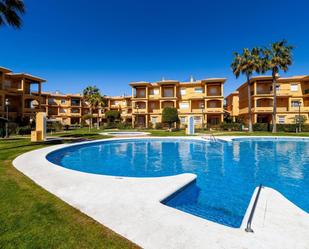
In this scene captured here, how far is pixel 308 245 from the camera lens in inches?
121

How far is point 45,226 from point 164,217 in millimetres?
2351

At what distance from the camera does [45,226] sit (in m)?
3.56

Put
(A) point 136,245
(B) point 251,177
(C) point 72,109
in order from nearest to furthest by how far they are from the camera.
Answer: (A) point 136,245 < (B) point 251,177 < (C) point 72,109

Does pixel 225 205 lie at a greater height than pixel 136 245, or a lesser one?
lesser

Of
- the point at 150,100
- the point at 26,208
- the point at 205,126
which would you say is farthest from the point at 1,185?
the point at 150,100

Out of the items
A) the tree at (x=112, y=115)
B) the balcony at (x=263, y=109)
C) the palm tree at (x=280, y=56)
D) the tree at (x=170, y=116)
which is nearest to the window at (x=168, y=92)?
the tree at (x=170, y=116)

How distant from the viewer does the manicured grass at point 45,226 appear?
10.1ft

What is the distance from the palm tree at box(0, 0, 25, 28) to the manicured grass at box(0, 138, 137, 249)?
1366cm

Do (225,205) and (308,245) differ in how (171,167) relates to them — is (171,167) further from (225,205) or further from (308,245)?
(308,245)

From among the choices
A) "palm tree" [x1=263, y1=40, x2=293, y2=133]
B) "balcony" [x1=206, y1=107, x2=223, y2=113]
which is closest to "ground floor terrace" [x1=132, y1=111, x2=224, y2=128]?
"balcony" [x1=206, y1=107, x2=223, y2=113]

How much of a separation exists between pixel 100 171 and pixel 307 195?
8628 mm

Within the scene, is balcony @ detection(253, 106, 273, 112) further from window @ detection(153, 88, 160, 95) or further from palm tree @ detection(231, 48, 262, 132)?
window @ detection(153, 88, 160, 95)

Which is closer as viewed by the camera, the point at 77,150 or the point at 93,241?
the point at 93,241

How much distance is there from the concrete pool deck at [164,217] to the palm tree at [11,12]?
13.1 metres
